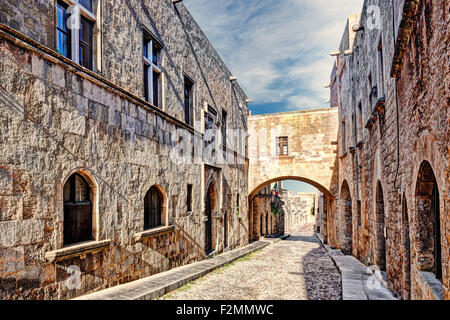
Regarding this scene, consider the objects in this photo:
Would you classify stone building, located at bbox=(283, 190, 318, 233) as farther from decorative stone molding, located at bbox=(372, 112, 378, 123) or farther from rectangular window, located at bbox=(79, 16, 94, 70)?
rectangular window, located at bbox=(79, 16, 94, 70)

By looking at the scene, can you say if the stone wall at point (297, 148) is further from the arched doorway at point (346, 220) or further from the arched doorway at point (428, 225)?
the arched doorway at point (428, 225)

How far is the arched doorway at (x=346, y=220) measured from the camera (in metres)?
12.7

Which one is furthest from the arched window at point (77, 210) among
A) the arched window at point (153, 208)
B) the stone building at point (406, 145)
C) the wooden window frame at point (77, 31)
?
the stone building at point (406, 145)

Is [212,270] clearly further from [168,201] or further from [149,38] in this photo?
[149,38]

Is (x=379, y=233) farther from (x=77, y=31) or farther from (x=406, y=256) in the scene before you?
(x=77, y=31)

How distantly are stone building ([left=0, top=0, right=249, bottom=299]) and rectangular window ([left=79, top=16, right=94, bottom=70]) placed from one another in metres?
0.02

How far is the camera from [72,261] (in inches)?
177

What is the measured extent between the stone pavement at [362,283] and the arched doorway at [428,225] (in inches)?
81.3

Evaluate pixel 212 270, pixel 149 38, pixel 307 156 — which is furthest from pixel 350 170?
pixel 149 38

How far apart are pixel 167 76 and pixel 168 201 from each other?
302 centimetres

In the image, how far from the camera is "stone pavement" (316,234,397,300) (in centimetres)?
584

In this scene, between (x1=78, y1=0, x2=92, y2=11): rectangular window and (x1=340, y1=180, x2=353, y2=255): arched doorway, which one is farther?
(x1=340, y1=180, x2=353, y2=255): arched doorway

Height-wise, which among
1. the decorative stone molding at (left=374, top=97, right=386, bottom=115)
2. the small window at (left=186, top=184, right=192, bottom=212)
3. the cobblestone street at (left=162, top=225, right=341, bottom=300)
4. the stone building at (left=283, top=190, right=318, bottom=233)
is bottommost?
the stone building at (left=283, top=190, right=318, bottom=233)

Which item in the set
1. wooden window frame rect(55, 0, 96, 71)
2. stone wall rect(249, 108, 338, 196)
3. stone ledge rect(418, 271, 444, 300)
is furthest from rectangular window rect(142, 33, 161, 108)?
stone wall rect(249, 108, 338, 196)
